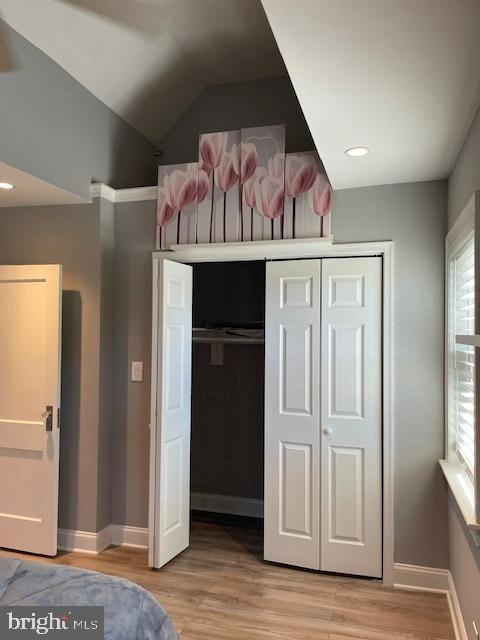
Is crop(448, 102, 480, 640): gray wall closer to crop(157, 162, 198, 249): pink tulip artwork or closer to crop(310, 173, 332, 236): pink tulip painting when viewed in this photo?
crop(310, 173, 332, 236): pink tulip painting

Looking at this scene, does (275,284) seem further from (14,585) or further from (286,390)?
(14,585)

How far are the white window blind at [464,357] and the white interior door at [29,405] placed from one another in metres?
2.45

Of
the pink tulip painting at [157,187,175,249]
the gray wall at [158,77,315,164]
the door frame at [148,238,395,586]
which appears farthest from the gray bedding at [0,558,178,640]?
the gray wall at [158,77,315,164]

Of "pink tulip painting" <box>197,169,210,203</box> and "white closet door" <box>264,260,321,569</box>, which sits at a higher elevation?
"pink tulip painting" <box>197,169,210,203</box>

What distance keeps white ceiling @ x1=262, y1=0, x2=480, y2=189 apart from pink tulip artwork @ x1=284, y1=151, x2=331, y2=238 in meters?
0.43

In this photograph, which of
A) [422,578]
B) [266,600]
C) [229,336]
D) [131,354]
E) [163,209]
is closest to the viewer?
[266,600]

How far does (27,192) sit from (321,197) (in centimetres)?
188

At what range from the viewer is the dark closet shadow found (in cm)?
336

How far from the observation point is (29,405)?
10.8 ft

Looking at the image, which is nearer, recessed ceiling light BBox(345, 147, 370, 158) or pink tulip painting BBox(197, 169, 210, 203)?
recessed ceiling light BBox(345, 147, 370, 158)

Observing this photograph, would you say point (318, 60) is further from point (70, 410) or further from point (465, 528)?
point (70, 410)

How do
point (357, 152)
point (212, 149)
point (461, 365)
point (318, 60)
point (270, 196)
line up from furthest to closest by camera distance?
point (212, 149) → point (270, 196) → point (461, 365) → point (357, 152) → point (318, 60)

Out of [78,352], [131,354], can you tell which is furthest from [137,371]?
[78,352]

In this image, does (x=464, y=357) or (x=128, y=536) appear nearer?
(x=464, y=357)
